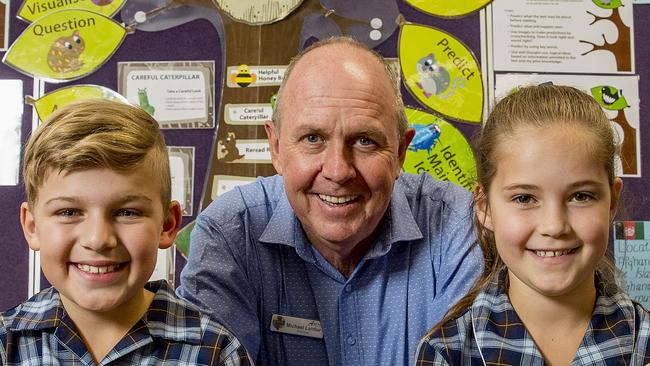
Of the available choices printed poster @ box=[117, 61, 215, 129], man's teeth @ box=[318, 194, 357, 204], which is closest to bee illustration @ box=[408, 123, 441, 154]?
printed poster @ box=[117, 61, 215, 129]

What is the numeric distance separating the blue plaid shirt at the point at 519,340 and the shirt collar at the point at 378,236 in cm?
35

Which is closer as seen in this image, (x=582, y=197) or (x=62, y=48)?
(x=582, y=197)

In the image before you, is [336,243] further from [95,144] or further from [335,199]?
[95,144]

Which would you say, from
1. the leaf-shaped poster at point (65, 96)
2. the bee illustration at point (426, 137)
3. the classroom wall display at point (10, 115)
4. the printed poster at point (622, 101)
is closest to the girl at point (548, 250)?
the bee illustration at point (426, 137)

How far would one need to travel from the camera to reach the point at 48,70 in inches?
93.9

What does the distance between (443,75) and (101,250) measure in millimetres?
1458

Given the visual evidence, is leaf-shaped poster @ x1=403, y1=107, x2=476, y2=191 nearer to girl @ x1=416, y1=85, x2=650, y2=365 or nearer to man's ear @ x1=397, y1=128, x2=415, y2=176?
man's ear @ x1=397, y1=128, x2=415, y2=176

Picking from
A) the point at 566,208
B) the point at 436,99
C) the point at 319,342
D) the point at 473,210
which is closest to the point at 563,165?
the point at 566,208

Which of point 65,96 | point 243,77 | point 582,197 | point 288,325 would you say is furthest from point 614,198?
point 65,96

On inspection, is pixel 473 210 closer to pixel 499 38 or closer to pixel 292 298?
pixel 292 298

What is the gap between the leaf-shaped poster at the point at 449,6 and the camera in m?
2.41

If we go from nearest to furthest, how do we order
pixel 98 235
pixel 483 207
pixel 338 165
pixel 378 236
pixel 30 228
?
1. pixel 98 235
2. pixel 30 228
3. pixel 483 207
4. pixel 338 165
5. pixel 378 236

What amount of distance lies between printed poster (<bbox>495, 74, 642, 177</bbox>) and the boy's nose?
1555 millimetres

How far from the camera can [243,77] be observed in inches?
93.4
